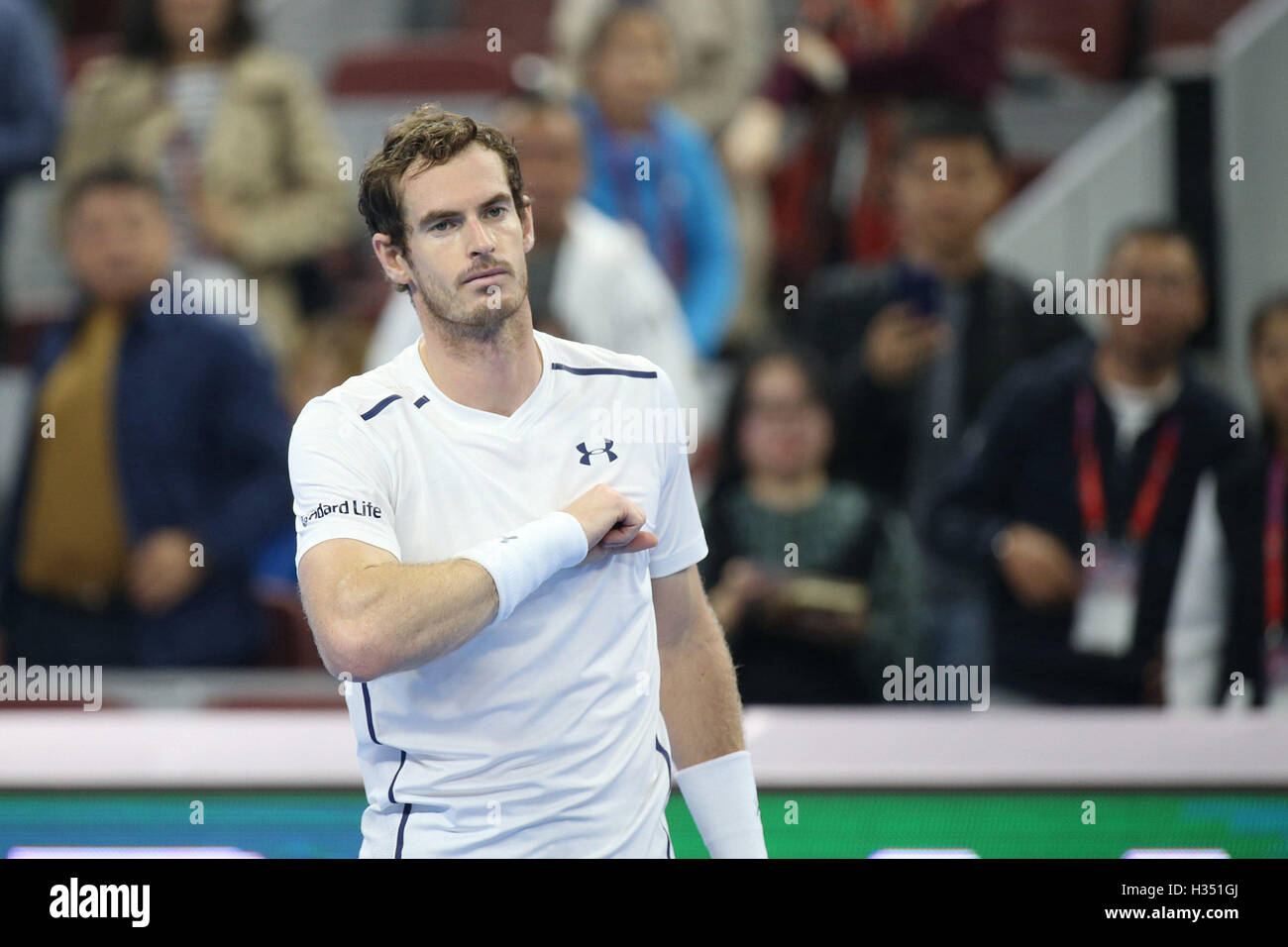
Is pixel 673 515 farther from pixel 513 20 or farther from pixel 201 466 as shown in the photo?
pixel 513 20

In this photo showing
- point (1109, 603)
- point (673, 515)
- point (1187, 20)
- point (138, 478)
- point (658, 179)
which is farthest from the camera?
point (1187, 20)

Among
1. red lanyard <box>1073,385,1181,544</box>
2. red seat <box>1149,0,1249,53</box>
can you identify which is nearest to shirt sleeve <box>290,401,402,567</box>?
red lanyard <box>1073,385,1181,544</box>

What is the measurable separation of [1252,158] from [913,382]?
2.21 m

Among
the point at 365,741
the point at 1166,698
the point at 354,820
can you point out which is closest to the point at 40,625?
the point at 354,820

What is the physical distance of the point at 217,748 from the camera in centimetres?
384

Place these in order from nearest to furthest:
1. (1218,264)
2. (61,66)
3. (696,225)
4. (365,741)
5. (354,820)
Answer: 1. (365,741)
2. (354,820)
3. (696,225)
4. (1218,264)
5. (61,66)

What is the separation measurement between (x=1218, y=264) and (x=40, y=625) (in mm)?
4287

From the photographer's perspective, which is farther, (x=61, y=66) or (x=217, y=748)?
(x=61, y=66)

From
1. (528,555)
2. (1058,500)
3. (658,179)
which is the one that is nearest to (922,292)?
(1058,500)

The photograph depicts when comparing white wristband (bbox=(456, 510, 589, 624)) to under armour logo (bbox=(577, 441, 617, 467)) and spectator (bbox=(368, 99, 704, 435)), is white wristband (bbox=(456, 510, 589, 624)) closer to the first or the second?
under armour logo (bbox=(577, 441, 617, 467))

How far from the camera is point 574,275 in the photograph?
15.3 feet

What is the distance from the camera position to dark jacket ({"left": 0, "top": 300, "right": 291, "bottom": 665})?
4.87 m

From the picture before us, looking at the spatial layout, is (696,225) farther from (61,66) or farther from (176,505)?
(61,66)

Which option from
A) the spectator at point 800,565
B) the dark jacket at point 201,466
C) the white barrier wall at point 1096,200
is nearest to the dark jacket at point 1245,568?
the spectator at point 800,565
